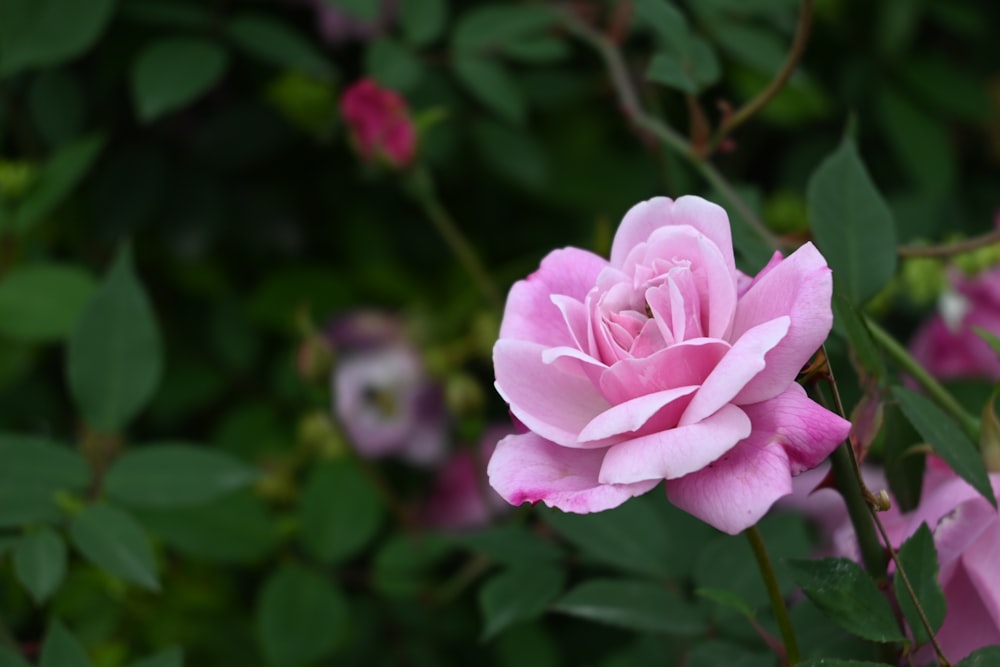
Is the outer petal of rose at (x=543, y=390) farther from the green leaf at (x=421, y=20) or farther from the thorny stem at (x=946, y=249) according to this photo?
the green leaf at (x=421, y=20)

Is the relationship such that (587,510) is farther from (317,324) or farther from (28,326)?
(317,324)

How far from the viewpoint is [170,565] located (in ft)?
3.54

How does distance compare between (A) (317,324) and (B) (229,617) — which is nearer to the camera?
(B) (229,617)

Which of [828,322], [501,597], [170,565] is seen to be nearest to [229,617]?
[170,565]

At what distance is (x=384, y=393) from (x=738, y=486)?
0.78m

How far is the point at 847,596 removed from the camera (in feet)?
1.36

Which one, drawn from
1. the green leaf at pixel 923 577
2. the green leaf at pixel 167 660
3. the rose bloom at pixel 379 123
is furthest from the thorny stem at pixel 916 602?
the rose bloom at pixel 379 123

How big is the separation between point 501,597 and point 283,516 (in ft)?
1.42

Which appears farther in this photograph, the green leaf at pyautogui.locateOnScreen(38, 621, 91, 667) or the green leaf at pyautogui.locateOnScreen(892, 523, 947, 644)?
the green leaf at pyautogui.locateOnScreen(38, 621, 91, 667)

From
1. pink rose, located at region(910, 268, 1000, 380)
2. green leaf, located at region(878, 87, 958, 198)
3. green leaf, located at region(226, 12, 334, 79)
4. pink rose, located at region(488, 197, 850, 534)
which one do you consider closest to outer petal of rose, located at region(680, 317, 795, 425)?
pink rose, located at region(488, 197, 850, 534)

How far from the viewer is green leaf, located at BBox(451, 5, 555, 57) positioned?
0.97 meters

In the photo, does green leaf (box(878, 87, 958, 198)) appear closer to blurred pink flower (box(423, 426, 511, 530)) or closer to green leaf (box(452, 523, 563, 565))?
blurred pink flower (box(423, 426, 511, 530))

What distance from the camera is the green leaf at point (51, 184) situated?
2.78ft

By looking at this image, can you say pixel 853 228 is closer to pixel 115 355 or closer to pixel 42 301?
pixel 115 355
